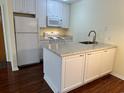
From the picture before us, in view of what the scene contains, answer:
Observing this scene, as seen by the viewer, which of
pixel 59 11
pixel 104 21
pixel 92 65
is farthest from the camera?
pixel 59 11

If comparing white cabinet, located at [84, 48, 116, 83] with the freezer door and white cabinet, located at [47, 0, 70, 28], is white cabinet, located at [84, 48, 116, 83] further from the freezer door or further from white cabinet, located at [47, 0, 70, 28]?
white cabinet, located at [47, 0, 70, 28]

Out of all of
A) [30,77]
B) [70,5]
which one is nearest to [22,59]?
[30,77]

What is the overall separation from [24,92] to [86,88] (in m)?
1.37

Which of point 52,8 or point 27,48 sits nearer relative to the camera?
point 27,48

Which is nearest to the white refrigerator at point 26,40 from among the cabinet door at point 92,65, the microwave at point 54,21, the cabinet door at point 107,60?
the microwave at point 54,21

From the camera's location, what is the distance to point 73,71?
1.85 metres

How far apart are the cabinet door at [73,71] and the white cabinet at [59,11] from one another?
8.17ft

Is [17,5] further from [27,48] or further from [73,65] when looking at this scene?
[73,65]

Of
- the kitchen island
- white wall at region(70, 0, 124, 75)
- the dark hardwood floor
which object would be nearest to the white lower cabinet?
the kitchen island

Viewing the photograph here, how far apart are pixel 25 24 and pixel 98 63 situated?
2.41 meters

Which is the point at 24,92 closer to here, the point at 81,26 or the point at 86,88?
the point at 86,88

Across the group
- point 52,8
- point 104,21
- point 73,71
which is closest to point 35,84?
point 73,71

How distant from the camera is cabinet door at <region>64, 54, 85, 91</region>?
177 cm

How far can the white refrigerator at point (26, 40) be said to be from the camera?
2.89 metres
